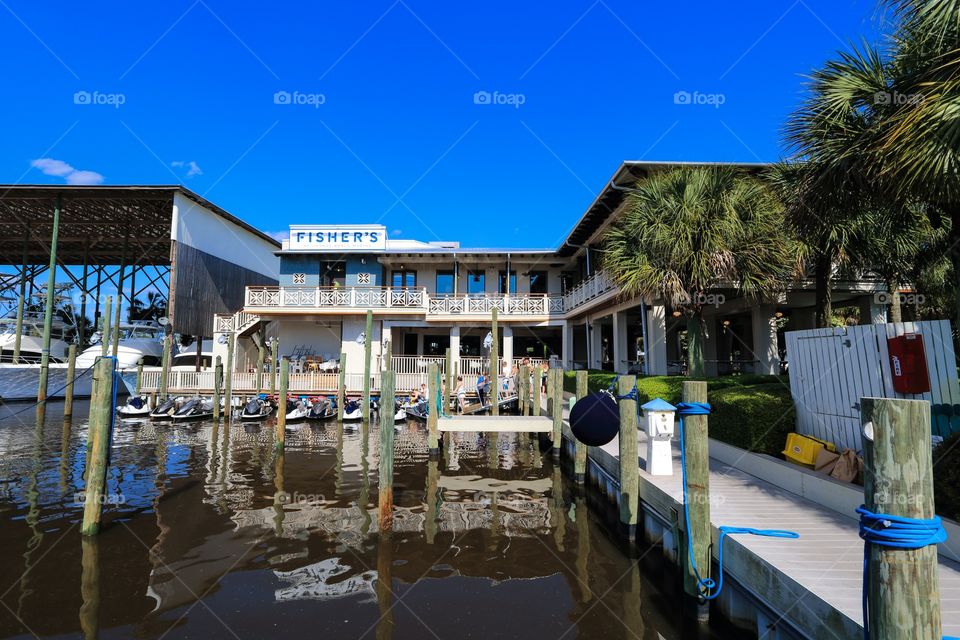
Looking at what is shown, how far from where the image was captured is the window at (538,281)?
28.8 metres

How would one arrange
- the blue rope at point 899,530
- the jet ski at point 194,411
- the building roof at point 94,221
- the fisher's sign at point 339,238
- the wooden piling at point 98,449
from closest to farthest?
the blue rope at point 899,530
the wooden piling at point 98,449
the jet ski at point 194,411
the building roof at point 94,221
the fisher's sign at point 339,238

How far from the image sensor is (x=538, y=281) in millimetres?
28844

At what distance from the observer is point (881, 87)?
6.83m

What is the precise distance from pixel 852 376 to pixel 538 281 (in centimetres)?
2232

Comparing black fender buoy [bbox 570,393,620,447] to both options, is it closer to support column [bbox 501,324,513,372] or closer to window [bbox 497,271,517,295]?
support column [bbox 501,324,513,372]

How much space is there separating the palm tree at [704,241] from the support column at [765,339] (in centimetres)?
371

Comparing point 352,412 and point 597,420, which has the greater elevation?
point 597,420

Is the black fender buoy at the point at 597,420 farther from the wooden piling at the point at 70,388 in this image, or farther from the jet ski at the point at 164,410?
the wooden piling at the point at 70,388

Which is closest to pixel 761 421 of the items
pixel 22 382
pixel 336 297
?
pixel 336 297

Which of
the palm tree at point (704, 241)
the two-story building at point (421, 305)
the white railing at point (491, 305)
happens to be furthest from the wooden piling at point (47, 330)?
the palm tree at point (704, 241)

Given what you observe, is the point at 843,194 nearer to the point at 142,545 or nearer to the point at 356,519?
the point at 356,519

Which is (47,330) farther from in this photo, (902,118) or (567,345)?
(902,118)

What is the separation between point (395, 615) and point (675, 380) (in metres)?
9.41

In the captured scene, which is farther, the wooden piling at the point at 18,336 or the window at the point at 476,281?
the wooden piling at the point at 18,336
